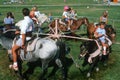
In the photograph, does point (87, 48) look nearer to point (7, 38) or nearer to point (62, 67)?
point (62, 67)

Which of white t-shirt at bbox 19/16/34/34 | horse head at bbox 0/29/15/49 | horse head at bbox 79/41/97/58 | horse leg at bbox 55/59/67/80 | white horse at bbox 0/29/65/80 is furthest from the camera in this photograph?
horse head at bbox 79/41/97/58

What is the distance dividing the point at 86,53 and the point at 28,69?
9.08 ft

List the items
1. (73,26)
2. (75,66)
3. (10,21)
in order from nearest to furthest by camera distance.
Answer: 1. (75,66)
2. (10,21)
3. (73,26)

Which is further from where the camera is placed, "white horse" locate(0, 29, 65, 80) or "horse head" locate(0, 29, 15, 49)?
"horse head" locate(0, 29, 15, 49)

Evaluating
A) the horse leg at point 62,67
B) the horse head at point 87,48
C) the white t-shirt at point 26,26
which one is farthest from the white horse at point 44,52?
the horse head at point 87,48

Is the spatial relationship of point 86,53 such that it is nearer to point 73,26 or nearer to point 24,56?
point 24,56

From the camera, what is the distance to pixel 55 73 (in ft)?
47.3

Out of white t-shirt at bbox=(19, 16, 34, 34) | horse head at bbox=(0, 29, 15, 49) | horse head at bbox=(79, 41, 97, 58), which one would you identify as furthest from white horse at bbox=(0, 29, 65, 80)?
horse head at bbox=(79, 41, 97, 58)

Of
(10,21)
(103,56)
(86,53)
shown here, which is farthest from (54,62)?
(10,21)

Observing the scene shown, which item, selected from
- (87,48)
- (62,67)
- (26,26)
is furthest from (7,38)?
(87,48)

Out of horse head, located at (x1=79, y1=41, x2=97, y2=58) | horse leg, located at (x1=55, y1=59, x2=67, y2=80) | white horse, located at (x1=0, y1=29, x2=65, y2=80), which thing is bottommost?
horse leg, located at (x1=55, y1=59, x2=67, y2=80)

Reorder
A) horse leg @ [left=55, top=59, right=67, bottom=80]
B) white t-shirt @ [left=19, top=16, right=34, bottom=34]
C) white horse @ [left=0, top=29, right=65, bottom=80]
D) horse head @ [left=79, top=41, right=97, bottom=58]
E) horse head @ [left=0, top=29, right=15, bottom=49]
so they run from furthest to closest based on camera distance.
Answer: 1. horse head @ [left=79, top=41, right=97, bottom=58]
2. horse head @ [left=0, top=29, right=15, bottom=49]
3. horse leg @ [left=55, top=59, right=67, bottom=80]
4. white horse @ [left=0, top=29, right=65, bottom=80]
5. white t-shirt @ [left=19, top=16, right=34, bottom=34]

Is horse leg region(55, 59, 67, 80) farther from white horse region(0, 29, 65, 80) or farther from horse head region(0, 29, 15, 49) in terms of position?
horse head region(0, 29, 15, 49)

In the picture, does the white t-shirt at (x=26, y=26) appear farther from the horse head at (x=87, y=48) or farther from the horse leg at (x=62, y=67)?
the horse head at (x=87, y=48)
